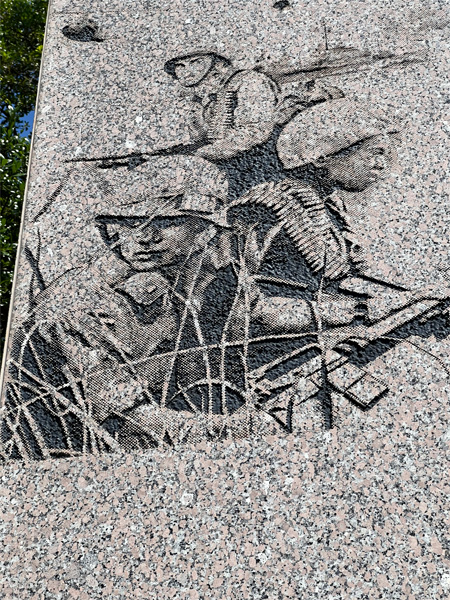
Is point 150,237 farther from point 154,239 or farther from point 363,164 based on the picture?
point 363,164

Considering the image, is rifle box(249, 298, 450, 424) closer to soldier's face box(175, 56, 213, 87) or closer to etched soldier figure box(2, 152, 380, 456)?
etched soldier figure box(2, 152, 380, 456)

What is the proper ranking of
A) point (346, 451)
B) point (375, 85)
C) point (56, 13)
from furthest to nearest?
1. point (56, 13)
2. point (375, 85)
3. point (346, 451)

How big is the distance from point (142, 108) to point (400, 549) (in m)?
1.38

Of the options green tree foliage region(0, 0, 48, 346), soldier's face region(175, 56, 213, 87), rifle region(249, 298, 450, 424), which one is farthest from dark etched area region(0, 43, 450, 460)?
green tree foliage region(0, 0, 48, 346)

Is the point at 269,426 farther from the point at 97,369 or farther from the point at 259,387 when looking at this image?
the point at 97,369

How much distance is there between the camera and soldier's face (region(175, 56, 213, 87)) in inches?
73.0

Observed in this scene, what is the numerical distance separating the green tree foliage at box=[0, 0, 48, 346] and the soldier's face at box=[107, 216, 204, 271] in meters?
1.18

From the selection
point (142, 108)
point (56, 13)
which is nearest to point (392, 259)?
point (142, 108)

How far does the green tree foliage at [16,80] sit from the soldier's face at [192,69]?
104 centimetres

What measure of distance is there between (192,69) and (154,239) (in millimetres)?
643

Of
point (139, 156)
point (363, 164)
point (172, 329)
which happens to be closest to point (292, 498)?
point (172, 329)

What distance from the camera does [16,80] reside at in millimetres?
3215

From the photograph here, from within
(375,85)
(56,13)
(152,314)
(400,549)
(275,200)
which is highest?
(56,13)

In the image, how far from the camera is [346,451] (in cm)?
124
